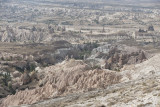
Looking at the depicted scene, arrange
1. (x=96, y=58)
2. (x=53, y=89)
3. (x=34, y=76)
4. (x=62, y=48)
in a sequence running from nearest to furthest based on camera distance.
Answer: (x=53, y=89), (x=34, y=76), (x=96, y=58), (x=62, y=48)

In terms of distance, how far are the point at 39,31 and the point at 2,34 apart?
83.6 feet

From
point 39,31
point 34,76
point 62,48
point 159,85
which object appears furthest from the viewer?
point 39,31

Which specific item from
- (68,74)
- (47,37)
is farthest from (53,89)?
(47,37)

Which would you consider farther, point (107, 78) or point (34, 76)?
point (34, 76)

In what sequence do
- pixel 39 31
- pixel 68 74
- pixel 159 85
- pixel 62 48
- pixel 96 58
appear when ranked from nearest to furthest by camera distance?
pixel 159 85, pixel 68 74, pixel 96 58, pixel 62 48, pixel 39 31

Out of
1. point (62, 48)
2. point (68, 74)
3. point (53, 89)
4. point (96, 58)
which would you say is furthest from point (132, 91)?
point (62, 48)

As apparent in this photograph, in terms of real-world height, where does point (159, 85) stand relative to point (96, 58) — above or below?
above

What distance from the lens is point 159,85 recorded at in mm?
21266

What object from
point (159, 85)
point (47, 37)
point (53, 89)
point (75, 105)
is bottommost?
point (47, 37)

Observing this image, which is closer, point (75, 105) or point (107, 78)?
point (75, 105)

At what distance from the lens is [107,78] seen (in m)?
48.3

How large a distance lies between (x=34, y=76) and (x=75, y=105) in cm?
4365

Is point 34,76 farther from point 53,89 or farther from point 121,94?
point 121,94

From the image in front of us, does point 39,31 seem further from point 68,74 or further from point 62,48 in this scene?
point 68,74
